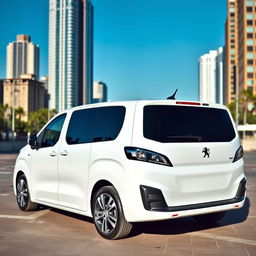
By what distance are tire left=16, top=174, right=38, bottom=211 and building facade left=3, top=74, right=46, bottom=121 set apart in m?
167

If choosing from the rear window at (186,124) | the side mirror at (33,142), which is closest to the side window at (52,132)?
the side mirror at (33,142)

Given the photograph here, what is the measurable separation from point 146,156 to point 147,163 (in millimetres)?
85

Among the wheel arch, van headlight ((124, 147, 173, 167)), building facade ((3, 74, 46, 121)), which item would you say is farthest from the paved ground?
building facade ((3, 74, 46, 121))

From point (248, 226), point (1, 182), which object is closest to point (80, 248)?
point (248, 226)

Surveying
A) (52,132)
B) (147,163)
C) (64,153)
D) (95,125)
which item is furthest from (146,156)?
(52,132)

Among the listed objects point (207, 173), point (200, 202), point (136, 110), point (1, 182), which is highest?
point (136, 110)

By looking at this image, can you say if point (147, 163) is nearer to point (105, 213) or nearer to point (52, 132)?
point (105, 213)

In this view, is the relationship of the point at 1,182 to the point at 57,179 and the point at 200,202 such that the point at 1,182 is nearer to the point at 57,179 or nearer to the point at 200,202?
the point at 57,179

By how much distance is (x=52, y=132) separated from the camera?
6.75 m

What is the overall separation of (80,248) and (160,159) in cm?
144

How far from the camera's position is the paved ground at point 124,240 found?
492 cm

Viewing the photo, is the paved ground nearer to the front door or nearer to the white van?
the white van

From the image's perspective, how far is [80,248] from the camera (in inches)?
198

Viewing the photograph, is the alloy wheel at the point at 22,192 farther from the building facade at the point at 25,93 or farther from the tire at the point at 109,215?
the building facade at the point at 25,93
